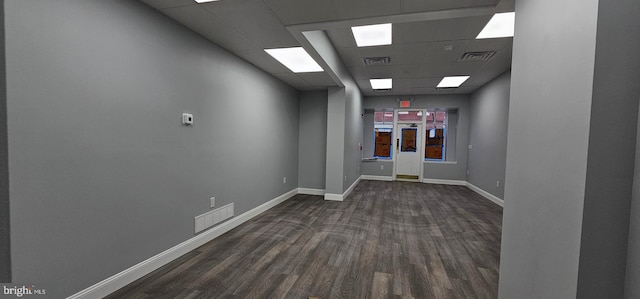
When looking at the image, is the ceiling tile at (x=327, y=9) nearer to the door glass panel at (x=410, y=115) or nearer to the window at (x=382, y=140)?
the door glass panel at (x=410, y=115)

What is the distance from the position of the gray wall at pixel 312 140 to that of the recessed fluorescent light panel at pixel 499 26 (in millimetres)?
3337

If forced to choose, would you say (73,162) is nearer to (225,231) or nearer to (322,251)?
(225,231)

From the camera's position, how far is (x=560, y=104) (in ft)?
3.66

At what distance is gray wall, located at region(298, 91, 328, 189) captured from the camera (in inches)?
231

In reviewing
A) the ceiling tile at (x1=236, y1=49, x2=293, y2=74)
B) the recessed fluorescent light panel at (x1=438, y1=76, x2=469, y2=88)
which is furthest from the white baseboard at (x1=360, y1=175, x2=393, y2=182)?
the ceiling tile at (x1=236, y1=49, x2=293, y2=74)

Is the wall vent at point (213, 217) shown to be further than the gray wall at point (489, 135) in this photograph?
No

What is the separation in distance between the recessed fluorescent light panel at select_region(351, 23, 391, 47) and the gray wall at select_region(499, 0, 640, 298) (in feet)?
6.60

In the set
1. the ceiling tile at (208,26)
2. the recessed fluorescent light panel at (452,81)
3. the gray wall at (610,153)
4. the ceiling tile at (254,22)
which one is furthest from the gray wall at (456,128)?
the gray wall at (610,153)

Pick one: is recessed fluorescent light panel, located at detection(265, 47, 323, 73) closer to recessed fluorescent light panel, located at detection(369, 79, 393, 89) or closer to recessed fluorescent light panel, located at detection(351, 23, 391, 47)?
recessed fluorescent light panel, located at detection(351, 23, 391, 47)

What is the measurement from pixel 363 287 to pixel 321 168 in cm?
383

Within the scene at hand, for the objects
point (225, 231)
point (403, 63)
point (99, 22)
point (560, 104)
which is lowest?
point (225, 231)

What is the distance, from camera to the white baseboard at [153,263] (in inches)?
75.2

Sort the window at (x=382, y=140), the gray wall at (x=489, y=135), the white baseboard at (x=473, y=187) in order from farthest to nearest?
1. the window at (x=382, y=140)
2. the white baseboard at (x=473, y=187)
3. the gray wall at (x=489, y=135)

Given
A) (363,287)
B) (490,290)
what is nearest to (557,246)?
(490,290)
